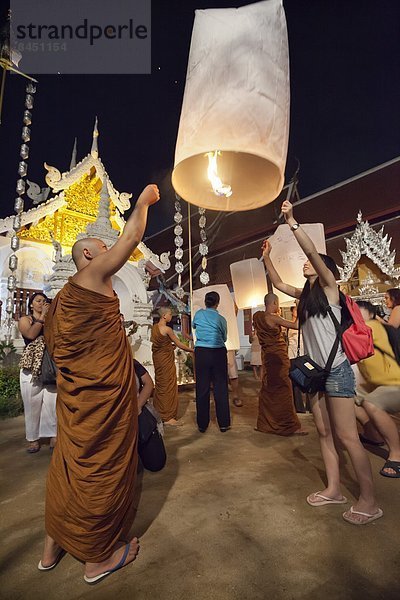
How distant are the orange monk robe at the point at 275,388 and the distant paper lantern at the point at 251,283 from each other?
1.50m

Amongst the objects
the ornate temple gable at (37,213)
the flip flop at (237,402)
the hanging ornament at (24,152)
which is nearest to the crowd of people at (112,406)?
the flip flop at (237,402)

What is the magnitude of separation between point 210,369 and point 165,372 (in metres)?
0.96

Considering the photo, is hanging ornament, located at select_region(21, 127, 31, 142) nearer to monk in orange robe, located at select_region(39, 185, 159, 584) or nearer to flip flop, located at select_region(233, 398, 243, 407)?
flip flop, located at select_region(233, 398, 243, 407)

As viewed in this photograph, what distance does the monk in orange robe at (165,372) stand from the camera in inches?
181

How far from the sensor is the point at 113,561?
5.12 feet

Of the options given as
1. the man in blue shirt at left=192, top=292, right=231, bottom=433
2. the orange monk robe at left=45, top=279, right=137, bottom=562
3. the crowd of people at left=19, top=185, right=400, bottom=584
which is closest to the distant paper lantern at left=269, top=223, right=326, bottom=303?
the man in blue shirt at left=192, top=292, right=231, bottom=433

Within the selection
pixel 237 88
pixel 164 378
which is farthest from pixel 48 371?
pixel 237 88

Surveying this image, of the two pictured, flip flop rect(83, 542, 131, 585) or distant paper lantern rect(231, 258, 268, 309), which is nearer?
flip flop rect(83, 542, 131, 585)

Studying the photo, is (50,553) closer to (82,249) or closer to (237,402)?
(82,249)

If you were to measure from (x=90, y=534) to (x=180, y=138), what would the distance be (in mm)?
1932

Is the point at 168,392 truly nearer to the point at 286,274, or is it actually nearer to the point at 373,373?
the point at 286,274

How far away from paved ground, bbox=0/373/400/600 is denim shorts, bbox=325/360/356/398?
29.6 inches

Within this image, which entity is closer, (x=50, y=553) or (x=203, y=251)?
(x=50, y=553)

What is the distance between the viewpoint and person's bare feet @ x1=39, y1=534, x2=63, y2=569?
1579 millimetres
